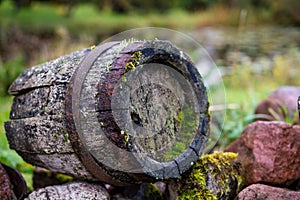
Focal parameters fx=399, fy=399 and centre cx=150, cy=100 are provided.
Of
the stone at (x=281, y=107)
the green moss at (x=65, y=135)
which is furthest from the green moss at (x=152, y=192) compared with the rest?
the stone at (x=281, y=107)

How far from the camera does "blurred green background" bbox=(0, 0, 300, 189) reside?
22.5 ft

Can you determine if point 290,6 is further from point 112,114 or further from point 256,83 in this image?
point 112,114

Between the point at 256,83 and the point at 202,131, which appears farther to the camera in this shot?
the point at 256,83

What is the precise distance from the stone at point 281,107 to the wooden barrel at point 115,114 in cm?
144

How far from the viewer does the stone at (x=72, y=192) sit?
249 centimetres

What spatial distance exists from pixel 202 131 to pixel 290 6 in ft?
66.3

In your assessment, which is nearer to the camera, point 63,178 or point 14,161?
point 63,178

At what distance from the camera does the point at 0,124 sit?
4859 mm

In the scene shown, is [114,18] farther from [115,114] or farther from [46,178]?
[115,114]

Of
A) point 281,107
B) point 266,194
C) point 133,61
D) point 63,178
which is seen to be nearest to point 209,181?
point 266,194

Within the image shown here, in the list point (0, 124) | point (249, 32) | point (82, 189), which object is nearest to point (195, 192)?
point (82, 189)

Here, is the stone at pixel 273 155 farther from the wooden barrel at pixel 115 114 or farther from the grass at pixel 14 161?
the grass at pixel 14 161

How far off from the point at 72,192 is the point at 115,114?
2.06 feet

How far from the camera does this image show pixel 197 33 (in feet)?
60.2
